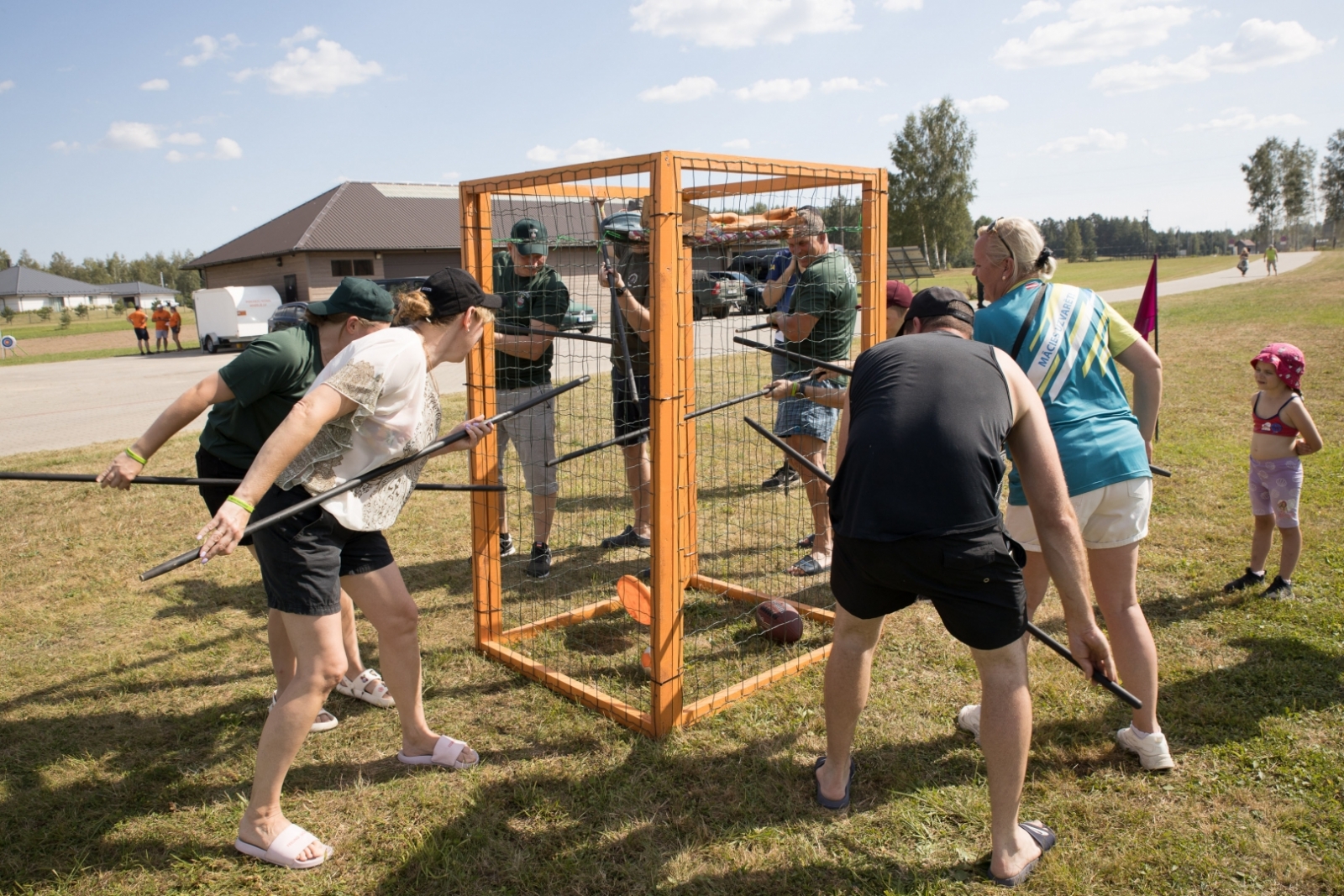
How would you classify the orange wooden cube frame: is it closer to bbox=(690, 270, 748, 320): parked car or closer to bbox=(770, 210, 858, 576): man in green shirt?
bbox=(770, 210, 858, 576): man in green shirt

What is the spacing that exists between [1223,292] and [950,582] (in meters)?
28.0

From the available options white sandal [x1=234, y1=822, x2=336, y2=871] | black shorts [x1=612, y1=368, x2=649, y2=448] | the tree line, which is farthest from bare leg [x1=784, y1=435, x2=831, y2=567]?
the tree line

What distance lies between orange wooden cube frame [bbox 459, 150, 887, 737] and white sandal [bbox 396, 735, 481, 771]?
63 cm

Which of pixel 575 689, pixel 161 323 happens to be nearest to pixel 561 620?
pixel 575 689

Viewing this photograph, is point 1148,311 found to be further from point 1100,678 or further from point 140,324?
point 140,324

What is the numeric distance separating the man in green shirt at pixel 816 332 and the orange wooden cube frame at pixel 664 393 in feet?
1.85

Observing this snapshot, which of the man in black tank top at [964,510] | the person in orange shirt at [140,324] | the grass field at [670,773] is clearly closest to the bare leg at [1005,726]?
the man in black tank top at [964,510]

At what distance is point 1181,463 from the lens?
Answer: 6914mm

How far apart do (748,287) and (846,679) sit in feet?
12.0

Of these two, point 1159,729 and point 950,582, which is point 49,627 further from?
point 1159,729

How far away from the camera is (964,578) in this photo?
2229 mm

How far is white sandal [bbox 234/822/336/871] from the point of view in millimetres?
2643

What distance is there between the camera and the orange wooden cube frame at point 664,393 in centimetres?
310

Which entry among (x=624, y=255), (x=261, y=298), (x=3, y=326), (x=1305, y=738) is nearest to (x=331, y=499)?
(x=624, y=255)
